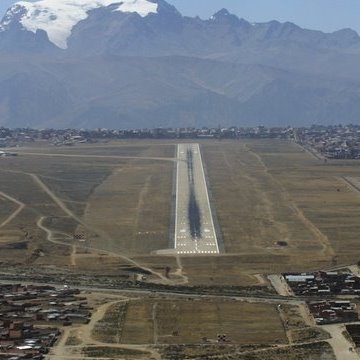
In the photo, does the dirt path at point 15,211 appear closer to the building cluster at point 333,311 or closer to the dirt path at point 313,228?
the dirt path at point 313,228

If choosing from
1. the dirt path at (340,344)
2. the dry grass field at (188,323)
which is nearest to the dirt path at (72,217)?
the dry grass field at (188,323)

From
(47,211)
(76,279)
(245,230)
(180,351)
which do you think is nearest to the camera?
(180,351)

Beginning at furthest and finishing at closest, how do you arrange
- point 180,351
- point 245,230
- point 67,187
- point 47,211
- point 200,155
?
point 200,155 → point 67,187 → point 47,211 → point 245,230 → point 180,351

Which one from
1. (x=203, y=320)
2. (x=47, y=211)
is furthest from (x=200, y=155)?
(x=203, y=320)

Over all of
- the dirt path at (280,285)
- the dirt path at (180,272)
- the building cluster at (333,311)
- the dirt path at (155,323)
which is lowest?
the dirt path at (180,272)

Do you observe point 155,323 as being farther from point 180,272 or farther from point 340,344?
point 180,272

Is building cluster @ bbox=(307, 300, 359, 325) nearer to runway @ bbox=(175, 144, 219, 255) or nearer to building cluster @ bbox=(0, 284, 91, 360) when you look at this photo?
building cluster @ bbox=(0, 284, 91, 360)

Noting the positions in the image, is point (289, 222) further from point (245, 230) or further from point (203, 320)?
point (203, 320)
